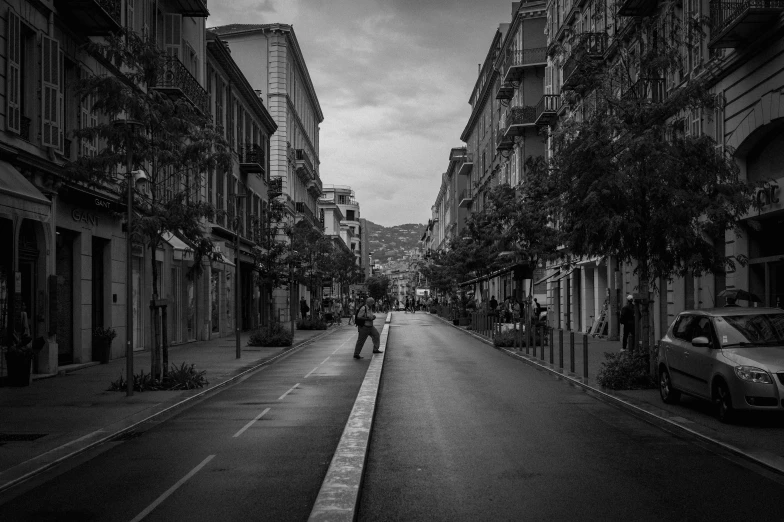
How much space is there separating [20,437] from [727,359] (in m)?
9.22

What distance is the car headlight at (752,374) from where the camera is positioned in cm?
1143

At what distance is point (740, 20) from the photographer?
18.8 meters

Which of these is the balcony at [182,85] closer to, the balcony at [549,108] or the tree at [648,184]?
the tree at [648,184]

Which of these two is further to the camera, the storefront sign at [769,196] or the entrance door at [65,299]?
the entrance door at [65,299]

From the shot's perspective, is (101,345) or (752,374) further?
(101,345)

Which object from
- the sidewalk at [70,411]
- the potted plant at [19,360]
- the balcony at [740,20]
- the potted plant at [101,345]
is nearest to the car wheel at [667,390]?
the sidewalk at [70,411]

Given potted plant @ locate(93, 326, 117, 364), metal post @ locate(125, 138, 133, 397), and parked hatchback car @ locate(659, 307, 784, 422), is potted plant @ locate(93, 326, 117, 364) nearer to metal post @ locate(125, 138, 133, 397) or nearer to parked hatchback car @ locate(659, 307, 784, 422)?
metal post @ locate(125, 138, 133, 397)

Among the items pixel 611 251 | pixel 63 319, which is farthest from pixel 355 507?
pixel 63 319

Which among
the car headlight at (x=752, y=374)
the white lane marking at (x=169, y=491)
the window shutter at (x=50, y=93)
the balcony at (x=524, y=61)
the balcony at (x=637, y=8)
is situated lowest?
the white lane marking at (x=169, y=491)

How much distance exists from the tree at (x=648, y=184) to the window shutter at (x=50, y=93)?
10.8 metres

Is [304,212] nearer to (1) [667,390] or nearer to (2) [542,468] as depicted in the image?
(1) [667,390]

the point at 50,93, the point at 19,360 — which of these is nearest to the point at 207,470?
the point at 19,360

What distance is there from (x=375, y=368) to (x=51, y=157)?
28.8 ft

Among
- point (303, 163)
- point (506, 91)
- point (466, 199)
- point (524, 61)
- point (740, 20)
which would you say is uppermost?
point (524, 61)
